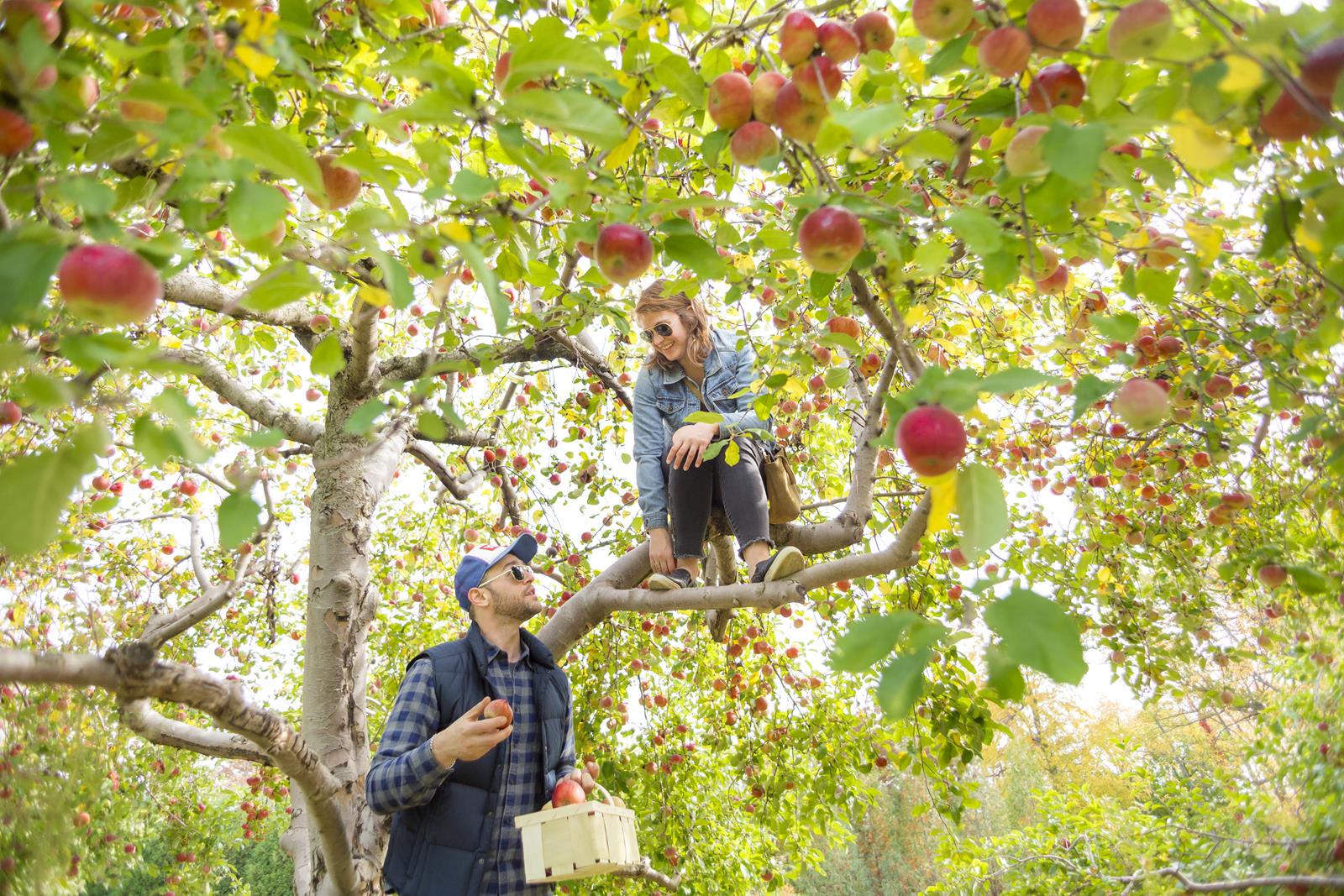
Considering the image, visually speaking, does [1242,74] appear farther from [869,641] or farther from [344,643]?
[344,643]

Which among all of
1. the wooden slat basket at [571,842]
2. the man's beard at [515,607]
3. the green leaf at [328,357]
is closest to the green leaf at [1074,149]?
the green leaf at [328,357]

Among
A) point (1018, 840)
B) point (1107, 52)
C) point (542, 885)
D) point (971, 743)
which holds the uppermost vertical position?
point (1107, 52)

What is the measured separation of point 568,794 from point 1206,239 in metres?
2.11

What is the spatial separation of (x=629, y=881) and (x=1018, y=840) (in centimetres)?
310

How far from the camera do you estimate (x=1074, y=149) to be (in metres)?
0.86

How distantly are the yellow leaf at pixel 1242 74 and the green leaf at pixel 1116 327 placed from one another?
35 centimetres

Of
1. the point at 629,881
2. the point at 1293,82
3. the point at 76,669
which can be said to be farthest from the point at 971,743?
the point at 76,669

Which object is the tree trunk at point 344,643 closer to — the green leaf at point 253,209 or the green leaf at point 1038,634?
the green leaf at point 253,209

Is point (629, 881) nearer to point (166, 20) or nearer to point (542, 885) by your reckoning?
point (542, 885)

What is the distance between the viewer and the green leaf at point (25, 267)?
2.55 feet

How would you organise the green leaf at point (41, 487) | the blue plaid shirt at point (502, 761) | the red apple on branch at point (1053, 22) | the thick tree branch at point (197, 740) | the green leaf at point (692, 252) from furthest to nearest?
the thick tree branch at point (197, 740), the blue plaid shirt at point (502, 761), the green leaf at point (692, 252), the red apple on branch at point (1053, 22), the green leaf at point (41, 487)

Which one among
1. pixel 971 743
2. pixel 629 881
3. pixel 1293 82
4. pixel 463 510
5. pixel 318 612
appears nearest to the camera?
pixel 1293 82


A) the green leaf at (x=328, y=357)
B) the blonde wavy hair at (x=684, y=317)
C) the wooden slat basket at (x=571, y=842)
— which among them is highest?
the blonde wavy hair at (x=684, y=317)

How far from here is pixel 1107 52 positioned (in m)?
1.04
